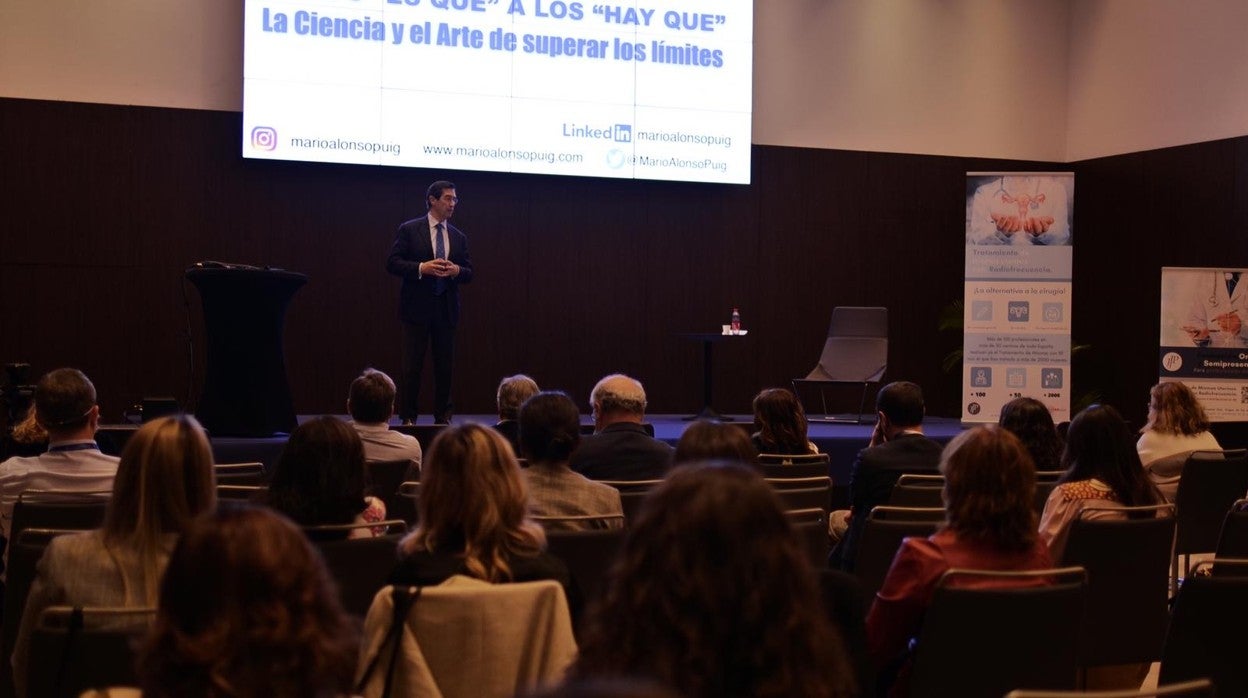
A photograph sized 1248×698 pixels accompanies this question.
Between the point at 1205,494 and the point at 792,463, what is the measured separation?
184 centimetres

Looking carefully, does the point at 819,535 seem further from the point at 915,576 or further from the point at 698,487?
the point at 698,487

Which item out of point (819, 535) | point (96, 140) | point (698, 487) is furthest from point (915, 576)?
point (96, 140)

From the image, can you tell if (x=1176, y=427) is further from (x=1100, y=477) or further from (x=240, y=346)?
(x=240, y=346)

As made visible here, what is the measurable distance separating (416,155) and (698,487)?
25.9 ft

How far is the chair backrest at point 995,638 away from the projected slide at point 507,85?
7140 mm

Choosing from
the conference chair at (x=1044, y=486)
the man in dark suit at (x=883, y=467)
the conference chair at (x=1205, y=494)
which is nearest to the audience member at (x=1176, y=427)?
the conference chair at (x=1205, y=494)

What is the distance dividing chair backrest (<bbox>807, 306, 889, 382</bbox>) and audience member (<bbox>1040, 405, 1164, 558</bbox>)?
5.61 metres

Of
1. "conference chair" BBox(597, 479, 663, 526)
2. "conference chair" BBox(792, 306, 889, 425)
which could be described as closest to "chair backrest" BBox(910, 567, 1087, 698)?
"conference chair" BBox(597, 479, 663, 526)

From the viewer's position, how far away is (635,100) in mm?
9492

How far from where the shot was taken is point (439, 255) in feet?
25.7

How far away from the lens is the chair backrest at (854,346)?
9391mm

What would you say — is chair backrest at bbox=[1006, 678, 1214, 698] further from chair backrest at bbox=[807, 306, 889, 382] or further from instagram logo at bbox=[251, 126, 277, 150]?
instagram logo at bbox=[251, 126, 277, 150]

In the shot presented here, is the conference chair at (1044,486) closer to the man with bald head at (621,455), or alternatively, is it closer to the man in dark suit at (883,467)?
the man in dark suit at (883,467)

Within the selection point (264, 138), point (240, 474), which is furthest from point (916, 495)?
point (264, 138)
